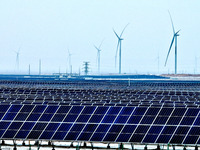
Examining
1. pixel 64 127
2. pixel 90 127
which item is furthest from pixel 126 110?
pixel 64 127

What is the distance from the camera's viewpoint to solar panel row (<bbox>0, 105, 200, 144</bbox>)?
51188 mm

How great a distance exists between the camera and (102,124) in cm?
5381

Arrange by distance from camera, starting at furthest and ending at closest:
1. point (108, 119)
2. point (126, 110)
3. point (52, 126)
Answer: point (126, 110), point (108, 119), point (52, 126)

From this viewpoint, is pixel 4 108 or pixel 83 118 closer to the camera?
pixel 83 118

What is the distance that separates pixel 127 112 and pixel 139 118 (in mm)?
1934

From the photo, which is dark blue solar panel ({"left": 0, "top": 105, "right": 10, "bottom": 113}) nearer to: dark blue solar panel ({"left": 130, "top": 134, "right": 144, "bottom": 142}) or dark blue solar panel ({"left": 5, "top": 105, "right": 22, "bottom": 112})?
dark blue solar panel ({"left": 5, "top": 105, "right": 22, "bottom": 112})

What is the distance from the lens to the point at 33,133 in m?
53.1

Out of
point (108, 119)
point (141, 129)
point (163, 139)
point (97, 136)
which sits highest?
point (108, 119)

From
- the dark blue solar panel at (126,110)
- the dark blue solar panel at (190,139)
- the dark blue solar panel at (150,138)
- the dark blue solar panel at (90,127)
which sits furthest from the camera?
the dark blue solar panel at (126,110)

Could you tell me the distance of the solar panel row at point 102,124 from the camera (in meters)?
51.2

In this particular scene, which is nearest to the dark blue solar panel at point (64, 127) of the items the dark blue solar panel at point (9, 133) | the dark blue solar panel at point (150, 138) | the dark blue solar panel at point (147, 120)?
the dark blue solar panel at point (9, 133)

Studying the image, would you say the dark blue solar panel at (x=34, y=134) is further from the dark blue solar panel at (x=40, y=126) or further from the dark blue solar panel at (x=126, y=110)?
the dark blue solar panel at (x=126, y=110)

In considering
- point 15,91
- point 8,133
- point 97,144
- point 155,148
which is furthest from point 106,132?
point 15,91

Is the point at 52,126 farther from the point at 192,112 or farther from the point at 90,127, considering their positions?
the point at 192,112
